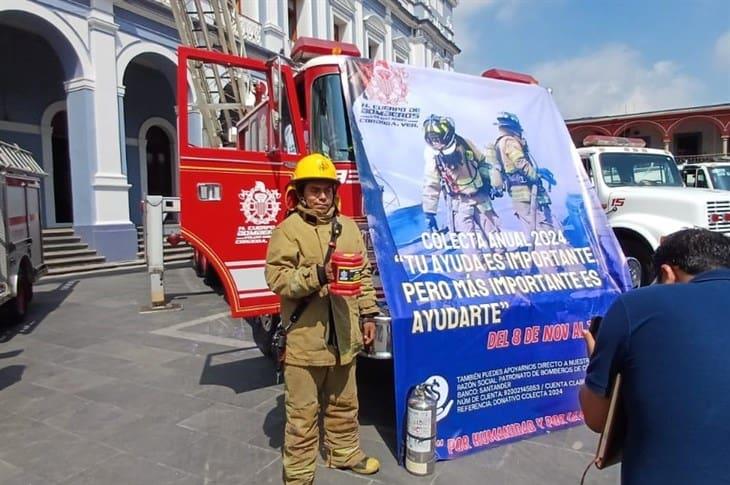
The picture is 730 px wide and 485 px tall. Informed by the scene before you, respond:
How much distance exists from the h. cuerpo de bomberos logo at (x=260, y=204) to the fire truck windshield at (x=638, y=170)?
20.0ft

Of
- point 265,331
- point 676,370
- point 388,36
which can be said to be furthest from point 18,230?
point 388,36

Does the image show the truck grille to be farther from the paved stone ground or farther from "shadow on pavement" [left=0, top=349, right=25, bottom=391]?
"shadow on pavement" [left=0, top=349, right=25, bottom=391]

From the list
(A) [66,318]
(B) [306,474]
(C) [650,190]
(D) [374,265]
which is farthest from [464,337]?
(A) [66,318]

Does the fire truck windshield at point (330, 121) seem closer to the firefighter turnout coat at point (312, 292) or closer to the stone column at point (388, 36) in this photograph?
the firefighter turnout coat at point (312, 292)

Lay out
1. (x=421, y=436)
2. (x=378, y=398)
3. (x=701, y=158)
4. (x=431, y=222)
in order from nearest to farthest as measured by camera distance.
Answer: (x=421, y=436) < (x=431, y=222) < (x=378, y=398) < (x=701, y=158)

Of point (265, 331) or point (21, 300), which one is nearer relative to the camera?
point (265, 331)

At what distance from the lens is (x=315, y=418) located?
2820 mm

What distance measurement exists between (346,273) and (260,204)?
181cm

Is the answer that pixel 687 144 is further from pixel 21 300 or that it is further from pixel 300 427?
pixel 300 427

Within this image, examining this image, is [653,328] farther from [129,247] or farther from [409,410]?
[129,247]

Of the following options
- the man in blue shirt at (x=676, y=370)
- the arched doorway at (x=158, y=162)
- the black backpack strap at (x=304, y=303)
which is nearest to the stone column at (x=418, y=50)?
the arched doorway at (x=158, y=162)

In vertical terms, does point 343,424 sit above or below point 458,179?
below

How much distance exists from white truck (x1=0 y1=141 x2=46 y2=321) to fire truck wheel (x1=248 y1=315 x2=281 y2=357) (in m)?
3.35

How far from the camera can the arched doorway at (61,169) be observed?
1409 cm
